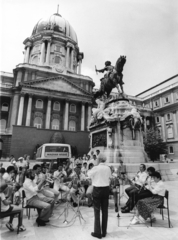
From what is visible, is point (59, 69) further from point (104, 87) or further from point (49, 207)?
point (49, 207)

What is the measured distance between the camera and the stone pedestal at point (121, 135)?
9250mm

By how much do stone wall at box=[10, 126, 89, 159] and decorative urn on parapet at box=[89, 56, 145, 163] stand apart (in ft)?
66.7

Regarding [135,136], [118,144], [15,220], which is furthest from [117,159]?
[15,220]

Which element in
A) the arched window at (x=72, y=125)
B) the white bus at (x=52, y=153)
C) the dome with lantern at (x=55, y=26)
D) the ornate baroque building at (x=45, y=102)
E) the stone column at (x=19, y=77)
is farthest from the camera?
the dome with lantern at (x=55, y=26)

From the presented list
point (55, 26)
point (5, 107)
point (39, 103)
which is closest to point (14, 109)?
point (5, 107)

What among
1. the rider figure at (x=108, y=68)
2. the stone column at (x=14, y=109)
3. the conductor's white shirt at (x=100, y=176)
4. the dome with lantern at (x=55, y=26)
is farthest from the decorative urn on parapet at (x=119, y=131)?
the dome with lantern at (x=55, y=26)

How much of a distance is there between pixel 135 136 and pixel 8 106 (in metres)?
43.9

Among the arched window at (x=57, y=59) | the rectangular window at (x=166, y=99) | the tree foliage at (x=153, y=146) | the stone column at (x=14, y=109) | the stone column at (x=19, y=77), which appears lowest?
the tree foliage at (x=153, y=146)

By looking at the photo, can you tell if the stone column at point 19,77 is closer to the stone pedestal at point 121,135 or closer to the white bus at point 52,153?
the white bus at point 52,153

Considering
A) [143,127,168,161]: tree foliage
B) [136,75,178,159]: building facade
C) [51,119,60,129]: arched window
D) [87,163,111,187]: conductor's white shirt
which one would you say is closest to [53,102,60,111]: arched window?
[51,119,60,129]: arched window

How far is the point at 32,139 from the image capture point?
29516mm

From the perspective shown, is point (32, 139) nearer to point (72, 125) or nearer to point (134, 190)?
point (72, 125)

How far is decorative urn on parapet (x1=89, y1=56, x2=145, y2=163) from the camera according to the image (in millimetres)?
9305

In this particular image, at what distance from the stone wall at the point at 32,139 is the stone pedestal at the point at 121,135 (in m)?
21.0
